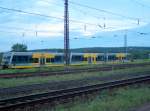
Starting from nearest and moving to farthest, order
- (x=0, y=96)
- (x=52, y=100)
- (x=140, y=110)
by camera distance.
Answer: (x=140, y=110) → (x=52, y=100) → (x=0, y=96)

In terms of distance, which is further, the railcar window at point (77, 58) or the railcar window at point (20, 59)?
the railcar window at point (77, 58)

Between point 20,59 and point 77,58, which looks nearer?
point 20,59

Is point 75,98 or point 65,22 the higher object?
point 65,22

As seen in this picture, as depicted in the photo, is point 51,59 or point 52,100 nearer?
point 52,100

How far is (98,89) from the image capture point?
62.7ft

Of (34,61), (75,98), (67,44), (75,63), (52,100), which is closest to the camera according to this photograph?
(52,100)

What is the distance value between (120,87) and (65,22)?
74.1 ft

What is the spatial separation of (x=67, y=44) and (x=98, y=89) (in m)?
23.4

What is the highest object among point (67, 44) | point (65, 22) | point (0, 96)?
point (65, 22)

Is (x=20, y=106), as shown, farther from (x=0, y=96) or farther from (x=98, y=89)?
(x=98, y=89)

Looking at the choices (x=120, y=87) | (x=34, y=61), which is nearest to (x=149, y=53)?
(x=34, y=61)

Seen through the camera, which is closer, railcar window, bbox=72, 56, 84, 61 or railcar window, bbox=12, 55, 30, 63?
railcar window, bbox=12, 55, 30, 63

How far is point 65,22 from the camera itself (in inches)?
1688

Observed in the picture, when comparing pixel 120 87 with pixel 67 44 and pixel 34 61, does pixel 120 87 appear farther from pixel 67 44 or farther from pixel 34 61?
pixel 34 61
